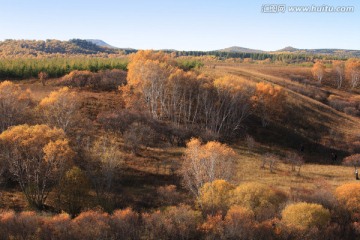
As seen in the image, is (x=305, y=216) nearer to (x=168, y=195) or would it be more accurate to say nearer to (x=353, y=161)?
(x=168, y=195)

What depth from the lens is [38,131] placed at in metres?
47.5

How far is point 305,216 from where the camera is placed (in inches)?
1588

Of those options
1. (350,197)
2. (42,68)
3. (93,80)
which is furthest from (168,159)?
(42,68)

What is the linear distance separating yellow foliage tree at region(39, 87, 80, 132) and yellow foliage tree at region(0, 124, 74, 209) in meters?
14.9

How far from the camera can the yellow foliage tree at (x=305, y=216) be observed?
39.9 metres

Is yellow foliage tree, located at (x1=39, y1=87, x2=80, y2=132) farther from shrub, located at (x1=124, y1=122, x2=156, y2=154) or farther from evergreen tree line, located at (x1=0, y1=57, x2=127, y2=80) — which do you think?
evergreen tree line, located at (x1=0, y1=57, x2=127, y2=80)

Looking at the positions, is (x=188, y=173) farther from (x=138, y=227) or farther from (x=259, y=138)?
(x=259, y=138)

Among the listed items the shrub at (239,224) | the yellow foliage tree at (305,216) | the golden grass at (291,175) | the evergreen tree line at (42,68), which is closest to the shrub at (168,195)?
the golden grass at (291,175)

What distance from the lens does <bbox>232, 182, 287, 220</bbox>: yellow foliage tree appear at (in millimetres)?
42031

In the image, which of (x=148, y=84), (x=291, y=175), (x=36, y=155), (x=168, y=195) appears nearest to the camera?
(x=36, y=155)

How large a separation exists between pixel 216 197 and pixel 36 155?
87.1 ft

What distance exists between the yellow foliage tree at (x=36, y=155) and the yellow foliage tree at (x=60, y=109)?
14.9 meters

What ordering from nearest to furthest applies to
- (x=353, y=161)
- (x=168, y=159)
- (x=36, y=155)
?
(x=36, y=155), (x=168, y=159), (x=353, y=161)

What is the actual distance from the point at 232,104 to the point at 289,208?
4613 cm
